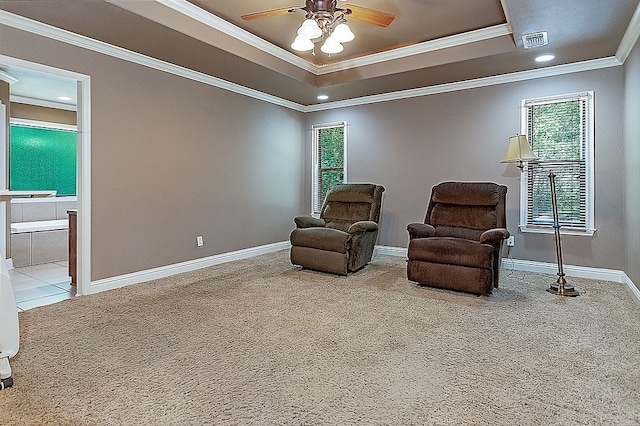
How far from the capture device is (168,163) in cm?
435

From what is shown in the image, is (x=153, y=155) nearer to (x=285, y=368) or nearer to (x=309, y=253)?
(x=309, y=253)

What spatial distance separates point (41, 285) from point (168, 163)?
1.83 m

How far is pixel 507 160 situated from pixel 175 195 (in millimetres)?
3725

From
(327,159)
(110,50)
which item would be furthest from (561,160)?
(110,50)

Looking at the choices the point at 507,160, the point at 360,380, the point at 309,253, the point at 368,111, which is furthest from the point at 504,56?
the point at 360,380

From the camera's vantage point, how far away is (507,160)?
Result: 4023 mm

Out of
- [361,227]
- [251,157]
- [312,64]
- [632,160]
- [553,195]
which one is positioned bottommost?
[361,227]

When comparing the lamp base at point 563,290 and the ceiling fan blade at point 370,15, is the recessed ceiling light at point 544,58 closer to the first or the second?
the ceiling fan blade at point 370,15

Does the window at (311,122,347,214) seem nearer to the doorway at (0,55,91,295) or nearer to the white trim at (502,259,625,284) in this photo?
the white trim at (502,259,625,284)

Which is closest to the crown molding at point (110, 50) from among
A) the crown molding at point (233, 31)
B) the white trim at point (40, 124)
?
the crown molding at point (233, 31)

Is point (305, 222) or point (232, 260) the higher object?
point (305, 222)

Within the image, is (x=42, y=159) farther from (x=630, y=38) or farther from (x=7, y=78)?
(x=630, y=38)

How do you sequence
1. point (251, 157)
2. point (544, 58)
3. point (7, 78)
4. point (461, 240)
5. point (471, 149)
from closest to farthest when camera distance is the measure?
point (461, 240) < point (544, 58) < point (7, 78) < point (471, 149) < point (251, 157)

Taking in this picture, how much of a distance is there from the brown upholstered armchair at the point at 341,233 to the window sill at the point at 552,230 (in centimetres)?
181
